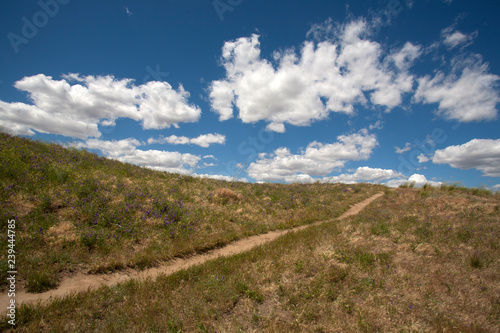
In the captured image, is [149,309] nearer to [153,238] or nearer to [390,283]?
[153,238]

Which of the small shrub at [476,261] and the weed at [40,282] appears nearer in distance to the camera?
the weed at [40,282]

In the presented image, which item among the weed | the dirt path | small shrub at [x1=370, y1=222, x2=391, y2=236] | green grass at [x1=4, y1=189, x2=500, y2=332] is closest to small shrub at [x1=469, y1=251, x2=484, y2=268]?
green grass at [x1=4, y1=189, x2=500, y2=332]

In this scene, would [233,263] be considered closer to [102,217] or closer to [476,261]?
[102,217]

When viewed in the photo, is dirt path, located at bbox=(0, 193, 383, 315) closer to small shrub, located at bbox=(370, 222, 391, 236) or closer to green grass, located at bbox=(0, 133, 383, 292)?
green grass, located at bbox=(0, 133, 383, 292)

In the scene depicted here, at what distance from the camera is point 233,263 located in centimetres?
752

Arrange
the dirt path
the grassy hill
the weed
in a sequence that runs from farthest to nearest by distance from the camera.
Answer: the weed < the dirt path < the grassy hill

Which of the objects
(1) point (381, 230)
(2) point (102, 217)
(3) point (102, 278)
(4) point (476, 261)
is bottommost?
(3) point (102, 278)

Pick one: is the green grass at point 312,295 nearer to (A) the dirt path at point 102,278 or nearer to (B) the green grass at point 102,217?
(A) the dirt path at point 102,278

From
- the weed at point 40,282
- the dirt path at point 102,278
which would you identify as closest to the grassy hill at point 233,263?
the weed at point 40,282

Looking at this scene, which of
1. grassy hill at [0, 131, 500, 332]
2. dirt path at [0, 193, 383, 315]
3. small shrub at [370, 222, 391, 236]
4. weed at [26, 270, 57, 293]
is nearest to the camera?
grassy hill at [0, 131, 500, 332]

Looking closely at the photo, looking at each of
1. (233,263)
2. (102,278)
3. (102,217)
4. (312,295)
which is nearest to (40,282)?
(102,278)

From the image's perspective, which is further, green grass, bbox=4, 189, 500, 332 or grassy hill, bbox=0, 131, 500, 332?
grassy hill, bbox=0, 131, 500, 332

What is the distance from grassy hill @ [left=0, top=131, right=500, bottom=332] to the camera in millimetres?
4793

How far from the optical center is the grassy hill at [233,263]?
4793mm
